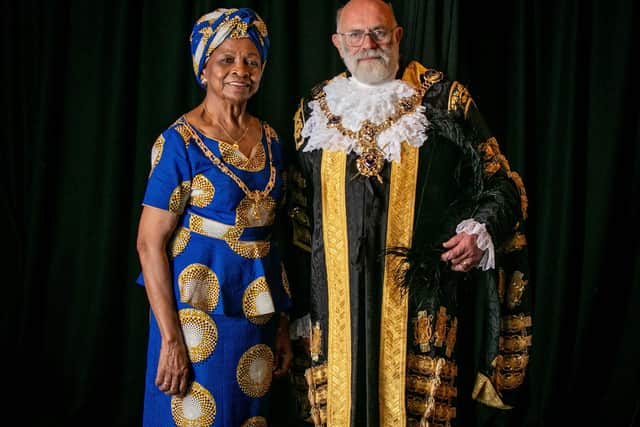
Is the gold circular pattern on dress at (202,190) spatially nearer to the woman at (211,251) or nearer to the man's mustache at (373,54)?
the woman at (211,251)

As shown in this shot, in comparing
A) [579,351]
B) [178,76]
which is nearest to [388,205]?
[178,76]

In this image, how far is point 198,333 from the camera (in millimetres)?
1939

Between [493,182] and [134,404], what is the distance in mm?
1865

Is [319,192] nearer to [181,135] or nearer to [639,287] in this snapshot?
[181,135]

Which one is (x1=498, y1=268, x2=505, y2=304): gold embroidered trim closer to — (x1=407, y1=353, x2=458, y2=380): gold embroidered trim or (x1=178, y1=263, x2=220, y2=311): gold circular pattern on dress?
Result: (x1=407, y1=353, x2=458, y2=380): gold embroidered trim

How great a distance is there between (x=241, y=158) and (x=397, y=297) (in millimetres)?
595

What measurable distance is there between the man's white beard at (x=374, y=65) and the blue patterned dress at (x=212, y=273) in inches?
15.5

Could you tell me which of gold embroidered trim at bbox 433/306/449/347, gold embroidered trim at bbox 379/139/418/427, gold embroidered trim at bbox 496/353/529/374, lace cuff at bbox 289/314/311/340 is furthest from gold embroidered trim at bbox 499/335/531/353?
lace cuff at bbox 289/314/311/340

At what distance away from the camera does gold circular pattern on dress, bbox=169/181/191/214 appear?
1.91 metres

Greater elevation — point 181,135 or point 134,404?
point 181,135

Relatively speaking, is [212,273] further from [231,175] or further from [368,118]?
[368,118]

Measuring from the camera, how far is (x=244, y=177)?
196 cm

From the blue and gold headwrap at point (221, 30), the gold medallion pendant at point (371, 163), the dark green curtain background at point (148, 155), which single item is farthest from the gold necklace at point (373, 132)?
the dark green curtain background at point (148, 155)

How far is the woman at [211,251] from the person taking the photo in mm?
1920
